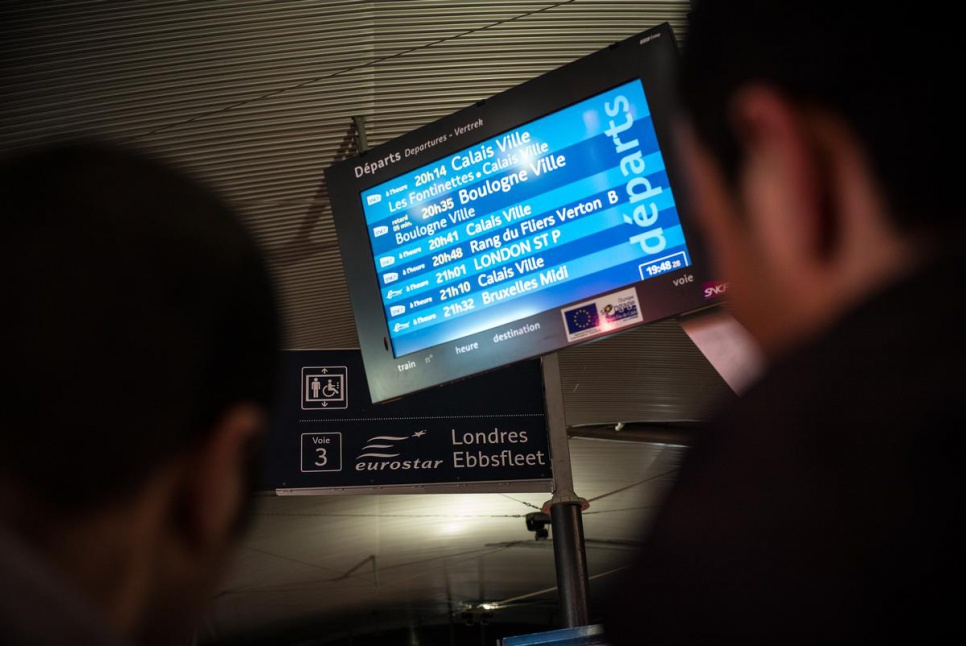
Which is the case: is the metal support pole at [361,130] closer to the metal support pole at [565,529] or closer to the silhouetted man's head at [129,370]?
the metal support pole at [565,529]

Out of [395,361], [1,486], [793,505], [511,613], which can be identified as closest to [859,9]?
[793,505]

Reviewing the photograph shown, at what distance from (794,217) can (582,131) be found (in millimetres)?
2794

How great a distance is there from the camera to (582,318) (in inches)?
129

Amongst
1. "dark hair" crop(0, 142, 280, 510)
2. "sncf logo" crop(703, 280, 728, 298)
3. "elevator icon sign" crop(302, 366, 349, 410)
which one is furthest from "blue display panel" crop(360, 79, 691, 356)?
"dark hair" crop(0, 142, 280, 510)

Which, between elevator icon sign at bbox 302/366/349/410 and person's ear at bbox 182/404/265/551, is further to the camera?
elevator icon sign at bbox 302/366/349/410

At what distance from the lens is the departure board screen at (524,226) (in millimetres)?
3236

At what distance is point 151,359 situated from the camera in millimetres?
716

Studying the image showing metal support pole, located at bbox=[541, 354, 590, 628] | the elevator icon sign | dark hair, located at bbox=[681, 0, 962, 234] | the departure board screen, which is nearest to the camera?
dark hair, located at bbox=[681, 0, 962, 234]

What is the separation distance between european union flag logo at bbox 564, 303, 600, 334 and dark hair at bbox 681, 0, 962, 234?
8.02 feet

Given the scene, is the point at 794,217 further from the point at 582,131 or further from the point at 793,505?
the point at 582,131

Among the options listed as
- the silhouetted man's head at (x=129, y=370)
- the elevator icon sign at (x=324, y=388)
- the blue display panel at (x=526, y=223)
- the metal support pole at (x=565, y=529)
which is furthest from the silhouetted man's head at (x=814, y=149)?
the elevator icon sign at (x=324, y=388)

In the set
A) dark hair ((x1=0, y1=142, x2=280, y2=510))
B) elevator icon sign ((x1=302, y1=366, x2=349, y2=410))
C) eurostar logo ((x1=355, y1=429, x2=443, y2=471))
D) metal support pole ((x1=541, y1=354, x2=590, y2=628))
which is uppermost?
elevator icon sign ((x1=302, y1=366, x2=349, y2=410))

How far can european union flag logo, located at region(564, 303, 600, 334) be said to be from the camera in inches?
128

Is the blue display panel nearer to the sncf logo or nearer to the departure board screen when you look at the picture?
the departure board screen
